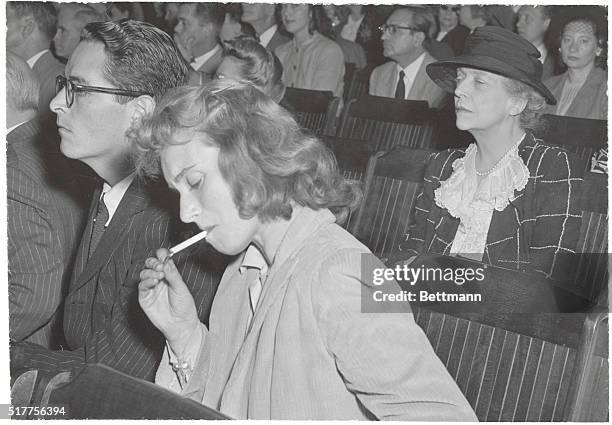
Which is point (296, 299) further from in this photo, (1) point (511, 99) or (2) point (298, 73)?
(2) point (298, 73)

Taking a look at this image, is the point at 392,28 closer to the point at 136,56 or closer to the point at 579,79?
the point at 579,79

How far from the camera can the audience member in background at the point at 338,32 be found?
11.0ft

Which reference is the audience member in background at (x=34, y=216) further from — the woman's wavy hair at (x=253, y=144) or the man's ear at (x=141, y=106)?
the woman's wavy hair at (x=253, y=144)

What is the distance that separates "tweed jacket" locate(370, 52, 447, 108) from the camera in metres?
2.65

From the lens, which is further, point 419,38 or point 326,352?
point 419,38

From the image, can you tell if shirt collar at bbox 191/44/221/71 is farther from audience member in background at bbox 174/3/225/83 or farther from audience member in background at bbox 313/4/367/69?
audience member in background at bbox 313/4/367/69

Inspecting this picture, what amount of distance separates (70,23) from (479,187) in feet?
5.48

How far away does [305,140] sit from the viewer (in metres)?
0.95

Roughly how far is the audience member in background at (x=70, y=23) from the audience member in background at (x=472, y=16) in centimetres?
146

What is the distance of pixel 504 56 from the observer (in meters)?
1.65

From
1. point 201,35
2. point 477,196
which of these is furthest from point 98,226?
point 201,35

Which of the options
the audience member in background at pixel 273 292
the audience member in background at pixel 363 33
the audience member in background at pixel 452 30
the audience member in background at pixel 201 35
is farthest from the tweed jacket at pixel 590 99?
the audience member in background at pixel 273 292

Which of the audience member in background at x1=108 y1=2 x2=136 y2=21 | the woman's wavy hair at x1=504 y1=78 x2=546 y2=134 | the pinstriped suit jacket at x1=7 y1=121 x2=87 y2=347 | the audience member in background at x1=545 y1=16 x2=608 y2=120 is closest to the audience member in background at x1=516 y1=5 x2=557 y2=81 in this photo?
the audience member in background at x1=545 y1=16 x2=608 y2=120

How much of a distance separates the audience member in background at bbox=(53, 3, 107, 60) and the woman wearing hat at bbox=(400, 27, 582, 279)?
1216mm
